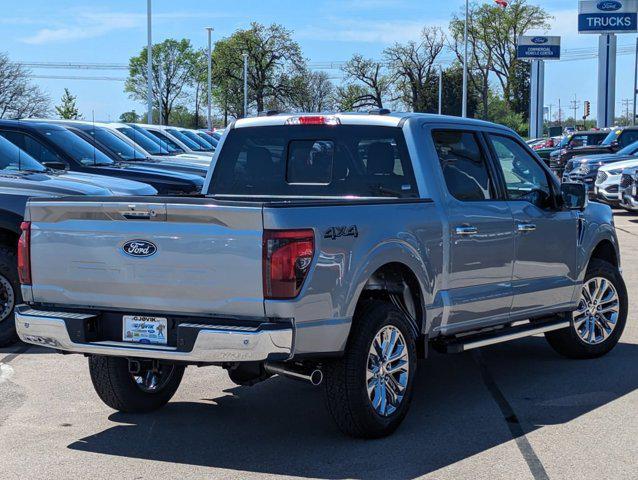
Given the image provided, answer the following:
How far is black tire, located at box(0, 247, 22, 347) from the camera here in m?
9.02

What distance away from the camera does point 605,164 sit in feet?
83.7

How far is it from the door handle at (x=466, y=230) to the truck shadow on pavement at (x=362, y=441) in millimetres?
1164

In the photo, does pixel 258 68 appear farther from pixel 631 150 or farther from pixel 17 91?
pixel 631 150

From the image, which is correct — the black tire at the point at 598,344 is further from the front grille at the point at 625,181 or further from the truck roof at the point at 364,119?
the front grille at the point at 625,181

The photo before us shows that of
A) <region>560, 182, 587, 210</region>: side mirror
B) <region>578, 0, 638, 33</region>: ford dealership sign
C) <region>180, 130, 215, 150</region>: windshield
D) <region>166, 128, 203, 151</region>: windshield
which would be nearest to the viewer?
<region>560, 182, 587, 210</region>: side mirror

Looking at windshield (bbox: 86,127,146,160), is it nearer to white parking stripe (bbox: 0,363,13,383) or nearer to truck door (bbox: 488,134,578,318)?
white parking stripe (bbox: 0,363,13,383)

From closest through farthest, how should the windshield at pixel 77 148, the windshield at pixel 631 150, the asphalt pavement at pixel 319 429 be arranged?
1. the asphalt pavement at pixel 319 429
2. the windshield at pixel 77 148
3. the windshield at pixel 631 150

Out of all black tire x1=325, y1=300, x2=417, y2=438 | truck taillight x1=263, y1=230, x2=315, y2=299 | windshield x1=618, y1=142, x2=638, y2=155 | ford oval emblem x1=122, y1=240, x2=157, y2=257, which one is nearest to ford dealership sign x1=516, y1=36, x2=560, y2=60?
windshield x1=618, y1=142, x2=638, y2=155

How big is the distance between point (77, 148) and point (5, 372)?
6242 millimetres

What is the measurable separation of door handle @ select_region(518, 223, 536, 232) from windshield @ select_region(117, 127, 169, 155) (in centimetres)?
1431

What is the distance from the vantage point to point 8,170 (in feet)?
35.3

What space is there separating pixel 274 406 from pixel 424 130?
2126mm

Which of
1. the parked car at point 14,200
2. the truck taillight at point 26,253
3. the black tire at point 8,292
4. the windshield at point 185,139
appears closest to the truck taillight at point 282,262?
the truck taillight at point 26,253

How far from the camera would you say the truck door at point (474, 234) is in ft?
22.8
